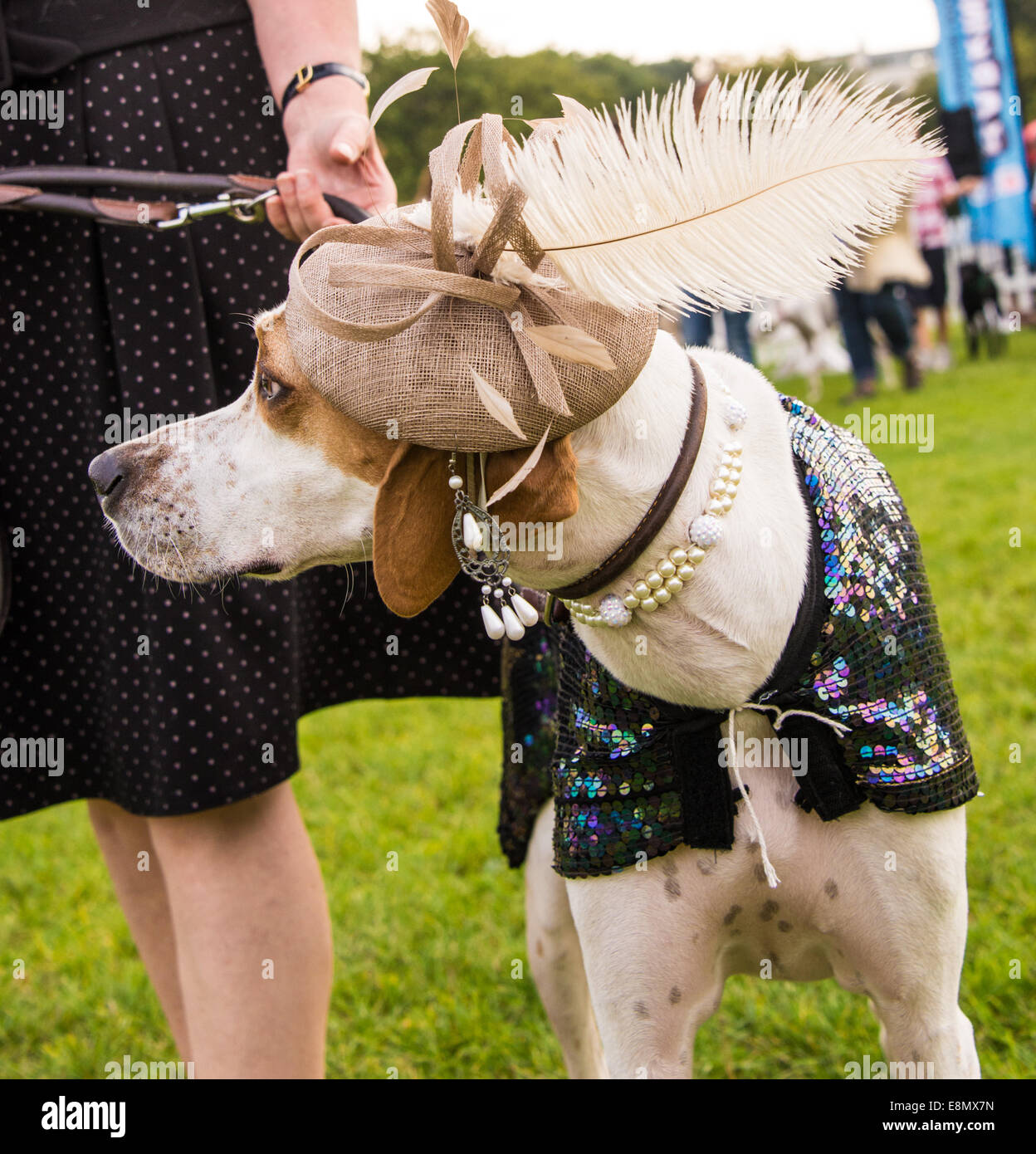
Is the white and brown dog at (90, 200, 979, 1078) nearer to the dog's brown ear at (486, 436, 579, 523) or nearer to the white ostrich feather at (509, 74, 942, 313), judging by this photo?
the dog's brown ear at (486, 436, 579, 523)

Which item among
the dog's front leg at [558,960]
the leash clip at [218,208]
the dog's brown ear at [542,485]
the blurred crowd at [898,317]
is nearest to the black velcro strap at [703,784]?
the dog's brown ear at [542,485]

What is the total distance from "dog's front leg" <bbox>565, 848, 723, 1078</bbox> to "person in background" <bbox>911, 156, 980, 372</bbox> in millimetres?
12986

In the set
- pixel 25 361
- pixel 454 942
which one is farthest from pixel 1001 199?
pixel 25 361

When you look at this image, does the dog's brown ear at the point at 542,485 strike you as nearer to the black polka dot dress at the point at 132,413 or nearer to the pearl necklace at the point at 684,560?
the pearl necklace at the point at 684,560

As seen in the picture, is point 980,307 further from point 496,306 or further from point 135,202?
point 496,306

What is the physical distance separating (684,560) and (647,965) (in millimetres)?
625

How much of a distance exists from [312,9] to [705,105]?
89 centimetres

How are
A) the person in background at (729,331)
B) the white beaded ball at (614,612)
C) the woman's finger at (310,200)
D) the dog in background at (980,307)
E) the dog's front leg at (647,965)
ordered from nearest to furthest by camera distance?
1. the white beaded ball at (614,612)
2. the dog's front leg at (647,965)
3. the woman's finger at (310,200)
4. the person in background at (729,331)
5. the dog in background at (980,307)

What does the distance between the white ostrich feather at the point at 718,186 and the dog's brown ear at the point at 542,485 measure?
0.20 meters

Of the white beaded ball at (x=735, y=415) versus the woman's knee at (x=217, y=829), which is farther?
the woman's knee at (x=217, y=829)

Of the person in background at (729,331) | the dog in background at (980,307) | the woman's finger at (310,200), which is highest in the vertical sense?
the dog in background at (980,307)

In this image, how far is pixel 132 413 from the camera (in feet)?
6.88

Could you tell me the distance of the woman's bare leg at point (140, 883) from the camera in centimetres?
248

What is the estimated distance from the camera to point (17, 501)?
221cm
